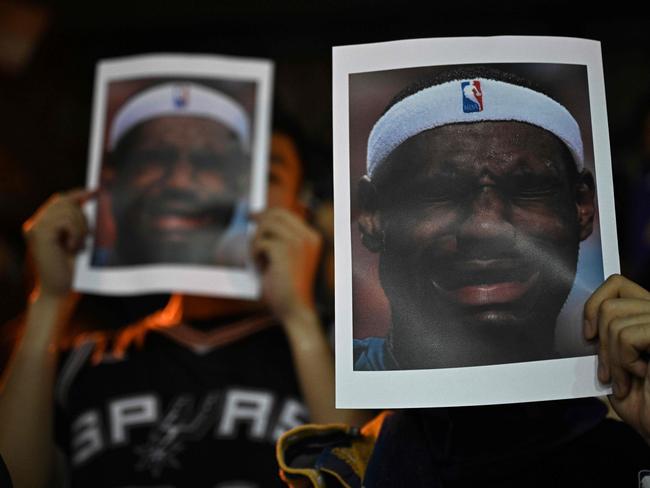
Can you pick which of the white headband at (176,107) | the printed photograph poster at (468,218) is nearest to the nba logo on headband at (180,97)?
the white headband at (176,107)

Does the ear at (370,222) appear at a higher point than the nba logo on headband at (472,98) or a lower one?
lower

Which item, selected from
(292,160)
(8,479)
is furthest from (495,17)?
(8,479)

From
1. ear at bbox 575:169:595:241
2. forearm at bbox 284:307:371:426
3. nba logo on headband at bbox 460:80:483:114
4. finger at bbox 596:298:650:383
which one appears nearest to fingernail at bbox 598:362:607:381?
finger at bbox 596:298:650:383

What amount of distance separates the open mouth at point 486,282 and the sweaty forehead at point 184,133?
0.58 m

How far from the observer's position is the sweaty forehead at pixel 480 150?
73cm

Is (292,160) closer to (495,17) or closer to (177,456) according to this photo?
(177,456)

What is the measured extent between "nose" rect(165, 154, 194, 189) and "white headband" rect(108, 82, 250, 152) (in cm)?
7

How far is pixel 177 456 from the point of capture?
1172mm

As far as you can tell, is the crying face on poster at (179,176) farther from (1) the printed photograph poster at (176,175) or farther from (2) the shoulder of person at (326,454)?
(2) the shoulder of person at (326,454)

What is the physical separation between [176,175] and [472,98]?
1.90ft

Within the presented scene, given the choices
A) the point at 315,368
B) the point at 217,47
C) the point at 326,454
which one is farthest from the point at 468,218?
the point at 217,47

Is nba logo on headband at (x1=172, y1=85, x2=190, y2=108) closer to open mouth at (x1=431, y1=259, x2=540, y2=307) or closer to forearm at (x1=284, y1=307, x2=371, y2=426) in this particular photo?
forearm at (x1=284, y1=307, x2=371, y2=426)

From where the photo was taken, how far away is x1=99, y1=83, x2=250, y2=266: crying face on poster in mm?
1187

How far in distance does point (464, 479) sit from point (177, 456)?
1.71ft
